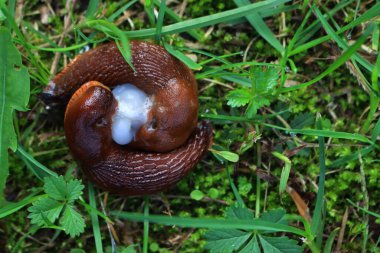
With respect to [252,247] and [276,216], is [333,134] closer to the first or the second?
[276,216]

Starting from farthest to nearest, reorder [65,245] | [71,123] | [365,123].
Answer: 1. [65,245]
2. [365,123]
3. [71,123]

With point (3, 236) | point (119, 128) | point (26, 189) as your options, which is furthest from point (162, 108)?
point (3, 236)

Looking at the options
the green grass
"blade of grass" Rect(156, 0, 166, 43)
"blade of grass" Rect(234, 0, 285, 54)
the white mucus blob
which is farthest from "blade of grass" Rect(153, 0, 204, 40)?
the white mucus blob

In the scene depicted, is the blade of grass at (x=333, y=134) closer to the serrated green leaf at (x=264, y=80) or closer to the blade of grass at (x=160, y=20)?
the serrated green leaf at (x=264, y=80)

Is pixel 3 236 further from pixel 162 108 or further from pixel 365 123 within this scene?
pixel 365 123

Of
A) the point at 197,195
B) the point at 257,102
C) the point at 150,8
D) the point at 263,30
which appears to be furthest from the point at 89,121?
the point at 263,30

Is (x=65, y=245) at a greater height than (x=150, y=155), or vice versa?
(x=150, y=155)

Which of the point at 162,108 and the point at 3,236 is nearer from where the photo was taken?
the point at 162,108
